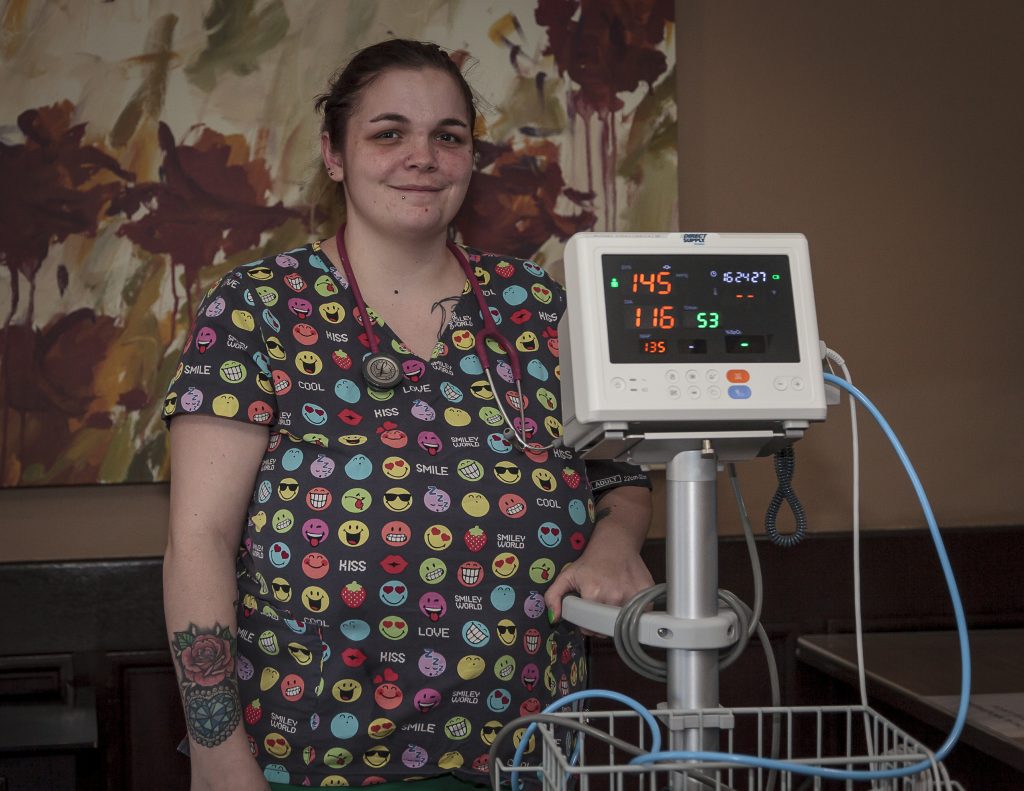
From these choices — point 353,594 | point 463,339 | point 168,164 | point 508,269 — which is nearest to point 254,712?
point 353,594

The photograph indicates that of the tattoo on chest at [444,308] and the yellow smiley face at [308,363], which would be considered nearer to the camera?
the yellow smiley face at [308,363]

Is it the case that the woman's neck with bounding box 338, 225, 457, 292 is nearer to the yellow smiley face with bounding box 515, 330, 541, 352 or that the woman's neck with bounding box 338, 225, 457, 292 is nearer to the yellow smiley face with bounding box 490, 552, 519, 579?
the yellow smiley face with bounding box 515, 330, 541, 352

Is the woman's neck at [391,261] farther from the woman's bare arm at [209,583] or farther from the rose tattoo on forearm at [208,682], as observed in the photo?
the rose tattoo on forearm at [208,682]

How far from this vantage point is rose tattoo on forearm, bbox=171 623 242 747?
51.2 inches

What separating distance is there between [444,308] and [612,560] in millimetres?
506

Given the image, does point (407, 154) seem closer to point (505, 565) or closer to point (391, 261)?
point (391, 261)

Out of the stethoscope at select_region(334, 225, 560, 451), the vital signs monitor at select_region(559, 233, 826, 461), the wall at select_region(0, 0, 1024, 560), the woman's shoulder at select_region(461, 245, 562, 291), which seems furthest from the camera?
the wall at select_region(0, 0, 1024, 560)

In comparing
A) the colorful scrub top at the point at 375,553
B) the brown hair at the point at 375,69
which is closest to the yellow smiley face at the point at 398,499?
the colorful scrub top at the point at 375,553

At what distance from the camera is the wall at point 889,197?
7.68 feet

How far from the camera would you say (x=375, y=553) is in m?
1.33

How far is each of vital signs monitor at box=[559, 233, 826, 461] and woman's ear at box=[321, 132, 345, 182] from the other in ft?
2.92

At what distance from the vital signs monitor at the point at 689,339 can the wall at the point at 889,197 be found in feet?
4.97

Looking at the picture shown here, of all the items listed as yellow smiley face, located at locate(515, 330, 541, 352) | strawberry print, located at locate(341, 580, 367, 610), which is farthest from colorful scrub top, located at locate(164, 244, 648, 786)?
yellow smiley face, located at locate(515, 330, 541, 352)

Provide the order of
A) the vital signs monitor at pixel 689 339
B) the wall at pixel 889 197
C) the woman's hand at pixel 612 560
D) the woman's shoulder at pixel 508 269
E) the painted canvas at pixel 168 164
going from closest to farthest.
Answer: the vital signs monitor at pixel 689 339 < the woman's hand at pixel 612 560 < the woman's shoulder at pixel 508 269 < the painted canvas at pixel 168 164 < the wall at pixel 889 197
